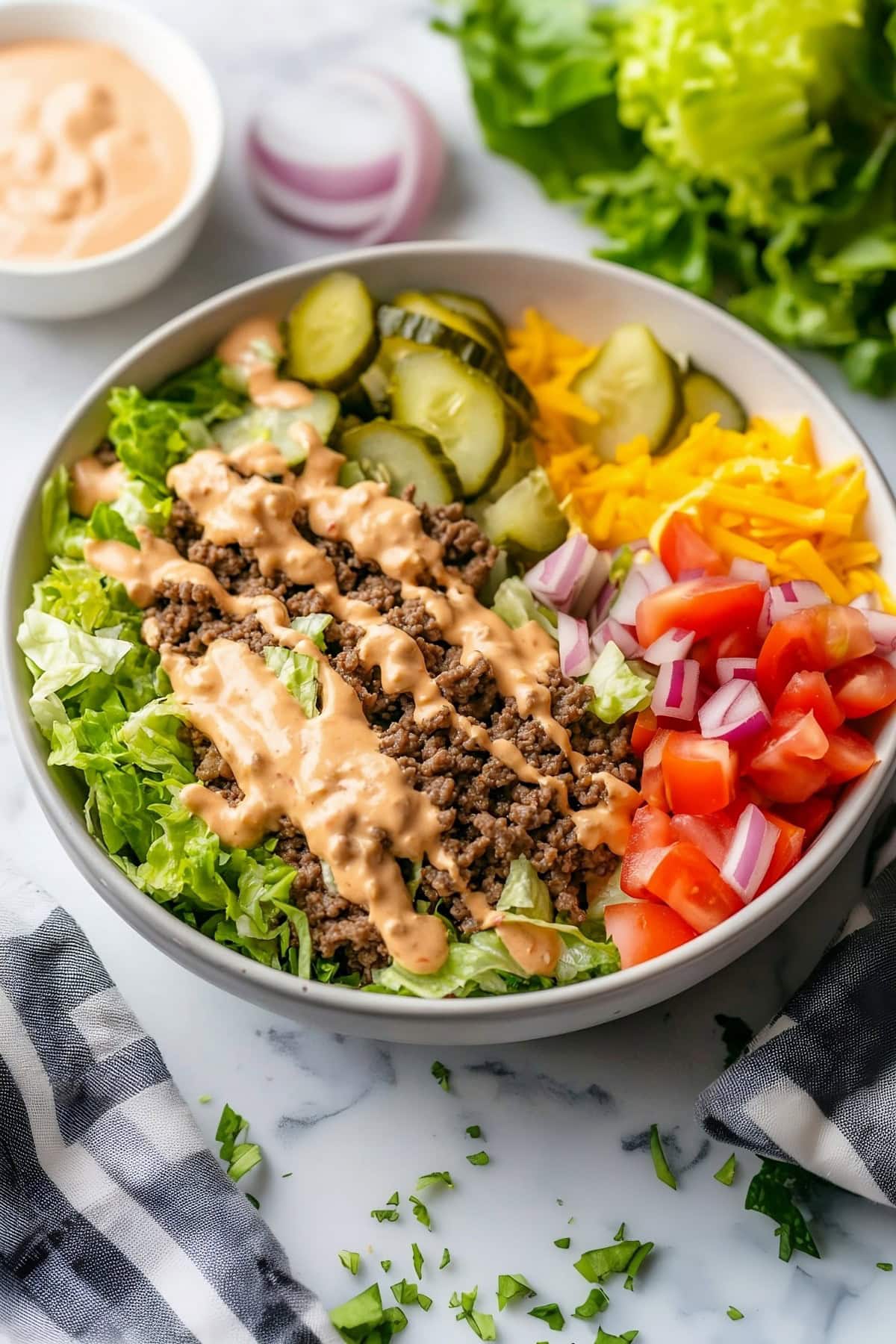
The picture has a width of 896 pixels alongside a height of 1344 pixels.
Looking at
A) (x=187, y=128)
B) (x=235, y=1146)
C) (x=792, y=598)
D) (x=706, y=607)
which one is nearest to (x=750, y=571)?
(x=792, y=598)

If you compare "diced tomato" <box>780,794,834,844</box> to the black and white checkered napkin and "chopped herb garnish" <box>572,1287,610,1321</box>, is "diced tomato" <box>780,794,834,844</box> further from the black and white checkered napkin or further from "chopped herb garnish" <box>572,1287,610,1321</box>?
"chopped herb garnish" <box>572,1287,610,1321</box>

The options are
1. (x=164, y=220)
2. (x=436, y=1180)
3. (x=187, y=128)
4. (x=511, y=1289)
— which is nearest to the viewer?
(x=511, y=1289)

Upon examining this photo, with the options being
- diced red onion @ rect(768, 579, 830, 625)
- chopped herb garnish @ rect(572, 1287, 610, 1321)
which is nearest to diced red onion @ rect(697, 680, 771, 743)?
diced red onion @ rect(768, 579, 830, 625)

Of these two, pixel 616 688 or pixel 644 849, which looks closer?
pixel 644 849

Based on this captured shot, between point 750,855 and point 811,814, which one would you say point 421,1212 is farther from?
point 811,814

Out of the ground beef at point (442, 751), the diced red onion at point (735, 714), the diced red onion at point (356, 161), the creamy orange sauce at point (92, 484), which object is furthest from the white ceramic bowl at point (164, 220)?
the diced red onion at point (735, 714)

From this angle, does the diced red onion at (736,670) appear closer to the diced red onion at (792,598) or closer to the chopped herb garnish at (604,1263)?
the diced red onion at (792,598)
